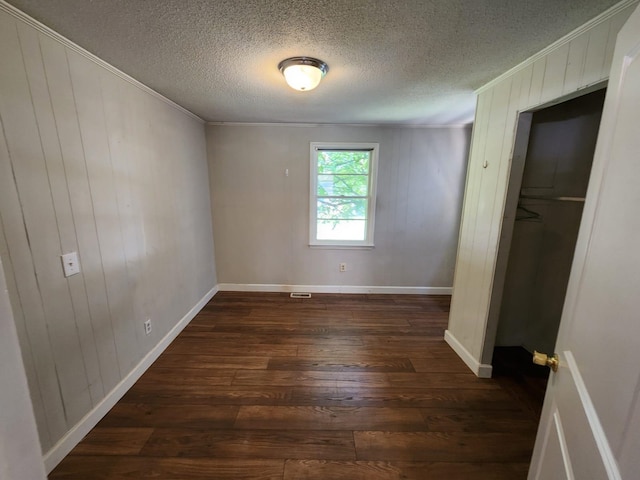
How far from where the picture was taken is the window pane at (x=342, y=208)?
11.1ft

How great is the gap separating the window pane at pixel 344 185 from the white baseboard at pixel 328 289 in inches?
53.2

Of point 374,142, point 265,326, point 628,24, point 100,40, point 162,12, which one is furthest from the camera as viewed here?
point 374,142

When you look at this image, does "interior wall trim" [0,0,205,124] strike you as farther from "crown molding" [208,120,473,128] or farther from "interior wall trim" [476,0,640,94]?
"interior wall trim" [476,0,640,94]

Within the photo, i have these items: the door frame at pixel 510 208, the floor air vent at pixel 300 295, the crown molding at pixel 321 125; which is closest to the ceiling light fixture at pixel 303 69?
the door frame at pixel 510 208

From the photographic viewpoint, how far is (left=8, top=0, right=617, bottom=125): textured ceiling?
1.11 meters

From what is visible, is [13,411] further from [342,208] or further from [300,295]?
[342,208]

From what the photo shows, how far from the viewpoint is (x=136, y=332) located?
1.94 meters

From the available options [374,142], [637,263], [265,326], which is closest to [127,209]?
[265,326]

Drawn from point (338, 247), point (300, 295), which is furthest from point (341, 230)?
point (300, 295)

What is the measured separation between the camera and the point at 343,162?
3.31m

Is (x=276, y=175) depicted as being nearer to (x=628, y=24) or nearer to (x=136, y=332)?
(x=136, y=332)

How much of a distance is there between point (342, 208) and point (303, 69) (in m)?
2.02

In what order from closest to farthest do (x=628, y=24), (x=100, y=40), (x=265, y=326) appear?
(x=628, y=24) < (x=100, y=40) < (x=265, y=326)

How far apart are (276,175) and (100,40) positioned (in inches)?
80.0
